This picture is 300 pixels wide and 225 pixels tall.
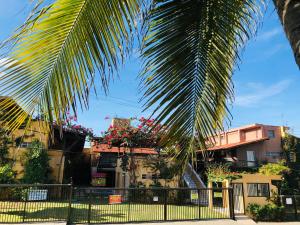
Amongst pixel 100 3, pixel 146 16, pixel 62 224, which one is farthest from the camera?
pixel 62 224

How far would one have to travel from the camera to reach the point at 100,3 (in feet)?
6.93

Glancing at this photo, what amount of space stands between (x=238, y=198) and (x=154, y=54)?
700 inches

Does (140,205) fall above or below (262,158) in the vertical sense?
below

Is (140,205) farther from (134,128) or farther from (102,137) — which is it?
(102,137)

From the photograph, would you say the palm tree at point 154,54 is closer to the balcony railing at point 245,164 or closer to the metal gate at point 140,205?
the metal gate at point 140,205

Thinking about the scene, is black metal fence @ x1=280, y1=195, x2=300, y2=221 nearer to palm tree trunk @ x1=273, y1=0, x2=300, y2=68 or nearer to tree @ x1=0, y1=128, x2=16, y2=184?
tree @ x1=0, y1=128, x2=16, y2=184

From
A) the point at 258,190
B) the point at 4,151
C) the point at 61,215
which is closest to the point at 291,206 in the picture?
the point at 258,190

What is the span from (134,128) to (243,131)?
15347 millimetres

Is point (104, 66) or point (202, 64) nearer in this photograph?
point (104, 66)

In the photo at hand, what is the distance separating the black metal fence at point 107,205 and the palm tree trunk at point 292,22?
12734mm

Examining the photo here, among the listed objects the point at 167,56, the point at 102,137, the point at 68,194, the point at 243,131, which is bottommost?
the point at 68,194

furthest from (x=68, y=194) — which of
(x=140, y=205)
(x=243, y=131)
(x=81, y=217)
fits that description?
(x=243, y=131)

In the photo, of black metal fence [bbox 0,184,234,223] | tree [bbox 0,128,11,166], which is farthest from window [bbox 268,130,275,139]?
tree [bbox 0,128,11,166]

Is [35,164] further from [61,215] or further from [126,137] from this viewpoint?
[61,215]
